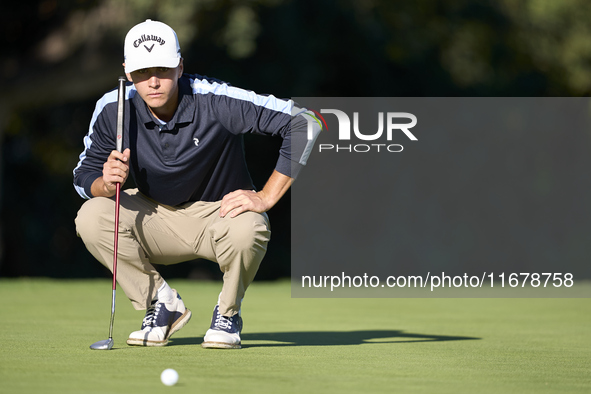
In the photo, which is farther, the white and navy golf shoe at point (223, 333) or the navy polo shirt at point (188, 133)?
the navy polo shirt at point (188, 133)

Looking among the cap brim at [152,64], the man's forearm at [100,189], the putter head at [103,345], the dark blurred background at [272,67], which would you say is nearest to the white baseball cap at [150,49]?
the cap brim at [152,64]

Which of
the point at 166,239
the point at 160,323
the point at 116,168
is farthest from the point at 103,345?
the point at 116,168

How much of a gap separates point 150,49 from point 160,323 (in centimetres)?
140

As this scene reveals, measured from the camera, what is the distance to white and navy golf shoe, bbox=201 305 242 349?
14.7ft

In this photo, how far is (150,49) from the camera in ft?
14.6

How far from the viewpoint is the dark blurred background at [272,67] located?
12969 mm

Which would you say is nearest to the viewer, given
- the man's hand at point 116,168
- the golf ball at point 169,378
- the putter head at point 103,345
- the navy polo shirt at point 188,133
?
the golf ball at point 169,378

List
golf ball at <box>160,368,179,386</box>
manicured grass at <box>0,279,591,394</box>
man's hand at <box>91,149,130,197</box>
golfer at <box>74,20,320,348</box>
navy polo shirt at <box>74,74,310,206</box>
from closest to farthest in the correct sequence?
1. golf ball at <box>160,368,179,386</box>
2. manicured grass at <box>0,279,591,394</box>
3. man's hand at <box>91,149,130,197</box>
4. golfer at <box>74,20,320,348</box>
5. navy polo shirt at <box>74,74,310,206</box>

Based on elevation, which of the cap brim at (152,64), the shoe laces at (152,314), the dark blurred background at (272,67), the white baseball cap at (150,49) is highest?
the dark blurred background at (272,67)

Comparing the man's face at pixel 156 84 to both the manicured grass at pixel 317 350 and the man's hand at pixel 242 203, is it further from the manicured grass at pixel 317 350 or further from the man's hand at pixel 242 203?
the manicured grass at pixel 317 350

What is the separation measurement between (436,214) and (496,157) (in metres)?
0.98

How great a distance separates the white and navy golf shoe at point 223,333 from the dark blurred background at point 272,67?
8114 mm

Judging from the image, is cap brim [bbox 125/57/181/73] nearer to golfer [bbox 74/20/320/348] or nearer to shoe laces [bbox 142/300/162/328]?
golfer [bbox 74/20/320/348]

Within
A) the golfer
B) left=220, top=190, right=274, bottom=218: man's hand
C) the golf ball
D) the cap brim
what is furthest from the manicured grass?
the cap brim
